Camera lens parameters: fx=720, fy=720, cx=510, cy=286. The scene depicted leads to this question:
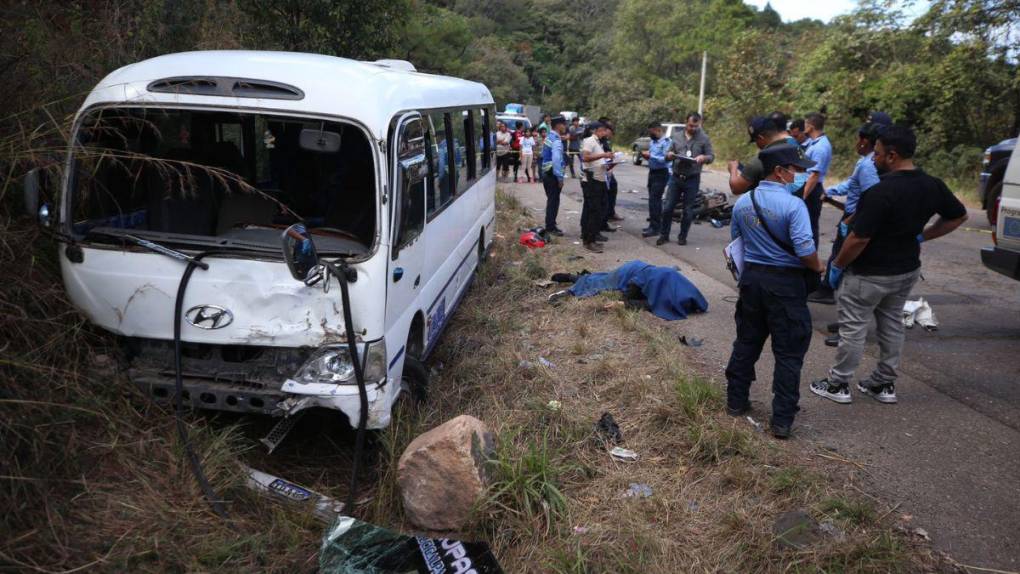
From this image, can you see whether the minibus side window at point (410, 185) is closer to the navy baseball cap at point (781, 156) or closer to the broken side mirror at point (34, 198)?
the broken side mirror at point (34, 198)

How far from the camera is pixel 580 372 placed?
5738 millimetres

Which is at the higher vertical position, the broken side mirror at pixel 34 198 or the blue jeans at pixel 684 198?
the broken side mirror at pixel 34 198

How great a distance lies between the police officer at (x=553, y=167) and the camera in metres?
10.9

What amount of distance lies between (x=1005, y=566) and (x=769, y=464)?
3.94 ft

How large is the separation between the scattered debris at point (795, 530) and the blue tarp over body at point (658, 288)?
379 centimetres

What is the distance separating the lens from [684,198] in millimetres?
10930

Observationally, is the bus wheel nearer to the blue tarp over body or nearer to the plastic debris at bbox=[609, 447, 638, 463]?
the plastic debris at bbox=[609, 447, 638, 463]

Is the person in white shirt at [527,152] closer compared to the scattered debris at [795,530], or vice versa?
the scattered debris at [795,530]

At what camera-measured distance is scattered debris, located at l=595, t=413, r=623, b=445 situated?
181 inches

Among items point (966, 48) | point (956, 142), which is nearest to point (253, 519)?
point (966, 48)

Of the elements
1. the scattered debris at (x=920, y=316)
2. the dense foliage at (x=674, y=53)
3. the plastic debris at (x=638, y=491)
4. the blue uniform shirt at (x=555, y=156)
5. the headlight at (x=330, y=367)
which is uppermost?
the dense foliage at (x=674, y=53)

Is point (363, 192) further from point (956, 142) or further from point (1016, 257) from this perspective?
point (956, 142)

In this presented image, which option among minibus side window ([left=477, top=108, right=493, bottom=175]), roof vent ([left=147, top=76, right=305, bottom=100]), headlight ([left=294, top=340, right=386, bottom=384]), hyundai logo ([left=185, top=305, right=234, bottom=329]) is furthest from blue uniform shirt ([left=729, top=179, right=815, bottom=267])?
minibus side window ([left=477, top=108, right=493, bottom=175])

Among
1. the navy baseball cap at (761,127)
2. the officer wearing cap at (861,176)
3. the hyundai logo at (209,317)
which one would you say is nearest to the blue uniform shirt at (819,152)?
the officer wearing cap at (861,176)
